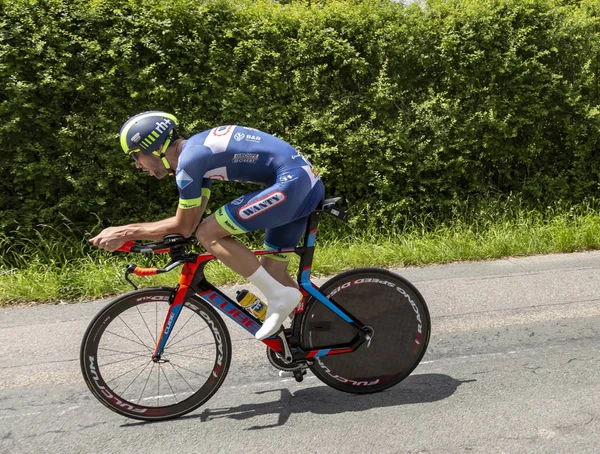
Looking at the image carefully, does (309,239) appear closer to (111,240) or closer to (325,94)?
(111,240)

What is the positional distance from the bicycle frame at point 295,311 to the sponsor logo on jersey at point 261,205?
0.25 meters

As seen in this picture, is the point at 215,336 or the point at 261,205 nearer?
the point at 261,205

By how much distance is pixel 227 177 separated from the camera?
3473 millimetres

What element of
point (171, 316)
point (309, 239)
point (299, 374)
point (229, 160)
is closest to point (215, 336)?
point (171, 316)

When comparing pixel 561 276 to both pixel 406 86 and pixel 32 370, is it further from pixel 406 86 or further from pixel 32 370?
pixel 32 370

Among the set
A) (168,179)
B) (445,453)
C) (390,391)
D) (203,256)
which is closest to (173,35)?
(168,179)

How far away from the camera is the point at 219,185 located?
6.96 metres

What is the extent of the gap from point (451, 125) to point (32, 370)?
5.26m

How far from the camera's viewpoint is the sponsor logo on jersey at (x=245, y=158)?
3.42 metres

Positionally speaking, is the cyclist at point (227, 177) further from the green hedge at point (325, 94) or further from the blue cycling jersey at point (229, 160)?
the green hedge at point (325, 94)

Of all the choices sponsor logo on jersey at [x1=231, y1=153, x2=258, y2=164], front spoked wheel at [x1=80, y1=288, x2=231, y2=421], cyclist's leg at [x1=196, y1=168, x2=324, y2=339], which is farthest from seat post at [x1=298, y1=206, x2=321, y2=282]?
front spoked wheel at [x1=80, y1=288, x2=231, y2=421]

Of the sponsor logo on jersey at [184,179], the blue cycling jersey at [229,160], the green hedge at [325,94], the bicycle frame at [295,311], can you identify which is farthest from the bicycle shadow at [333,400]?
the green hedge at [325,94]

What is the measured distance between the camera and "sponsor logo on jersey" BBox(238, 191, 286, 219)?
3385mm

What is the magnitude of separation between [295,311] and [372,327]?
0.52 metres
